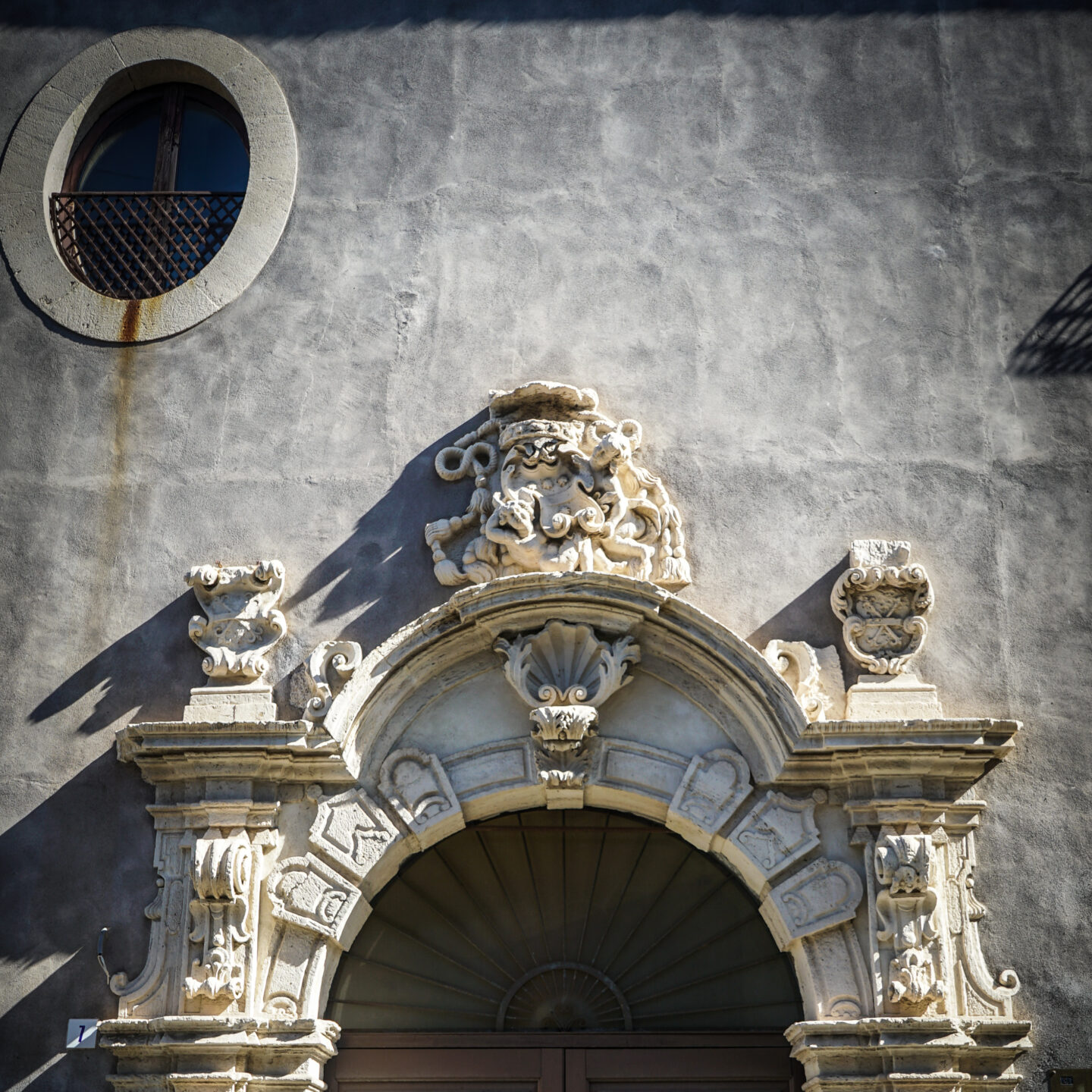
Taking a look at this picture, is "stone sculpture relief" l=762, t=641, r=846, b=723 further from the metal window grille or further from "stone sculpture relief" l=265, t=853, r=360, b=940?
the metal window grille

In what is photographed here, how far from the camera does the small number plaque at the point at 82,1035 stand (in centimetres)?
621

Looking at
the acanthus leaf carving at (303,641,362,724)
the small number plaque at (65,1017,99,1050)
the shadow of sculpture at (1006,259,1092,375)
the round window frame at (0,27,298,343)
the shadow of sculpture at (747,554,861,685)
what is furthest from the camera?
the round window frame at (0,27,298,343)

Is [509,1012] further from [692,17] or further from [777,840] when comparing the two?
[692,17]

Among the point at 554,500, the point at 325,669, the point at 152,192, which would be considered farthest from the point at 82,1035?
the point at 152,192

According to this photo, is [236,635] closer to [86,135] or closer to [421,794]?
[421,794]

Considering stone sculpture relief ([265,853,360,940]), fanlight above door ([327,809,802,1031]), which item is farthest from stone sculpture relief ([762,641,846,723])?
stone sculpture relief ([265,853,360,940])

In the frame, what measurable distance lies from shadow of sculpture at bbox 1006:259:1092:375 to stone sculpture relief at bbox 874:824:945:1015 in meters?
2.44

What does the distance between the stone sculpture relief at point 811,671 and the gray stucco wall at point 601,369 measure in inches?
5.5

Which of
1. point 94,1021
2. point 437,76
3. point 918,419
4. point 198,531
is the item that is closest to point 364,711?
point 198,531

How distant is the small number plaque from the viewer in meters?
6.21

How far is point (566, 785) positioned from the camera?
6492mm

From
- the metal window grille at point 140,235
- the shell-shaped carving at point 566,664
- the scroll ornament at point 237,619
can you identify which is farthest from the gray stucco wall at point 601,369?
the shell-shaped carving at point 566,664

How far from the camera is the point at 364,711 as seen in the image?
21.2ft

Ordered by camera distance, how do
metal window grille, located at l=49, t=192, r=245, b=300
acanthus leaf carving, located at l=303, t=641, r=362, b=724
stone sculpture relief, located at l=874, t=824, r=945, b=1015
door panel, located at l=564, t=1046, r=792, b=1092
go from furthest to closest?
metal window grille, located at l=49, t=192, r=245, b=300 < acanthus leaf carving, located at l=303, t=641, r=362, b=724 < door panel, located at l=564, t=1046, r=792, b=1092 < stone sculpture relief, located at l=874, t=824, r=945, b=1015
